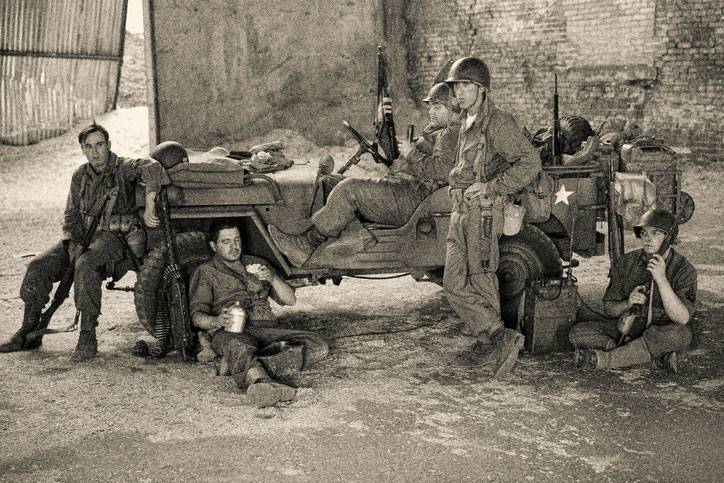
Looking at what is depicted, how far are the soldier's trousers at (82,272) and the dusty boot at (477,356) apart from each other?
2476 millimetres

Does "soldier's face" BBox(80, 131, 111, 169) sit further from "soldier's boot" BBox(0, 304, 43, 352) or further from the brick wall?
the brick wall

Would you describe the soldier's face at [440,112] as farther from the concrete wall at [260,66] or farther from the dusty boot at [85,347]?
the concrete wall at [260,66]

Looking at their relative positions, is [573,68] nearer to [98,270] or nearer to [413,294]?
[413,294]

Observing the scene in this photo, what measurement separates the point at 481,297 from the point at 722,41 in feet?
24.2

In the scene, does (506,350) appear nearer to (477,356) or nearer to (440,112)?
(477,356)

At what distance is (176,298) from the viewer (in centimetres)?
552

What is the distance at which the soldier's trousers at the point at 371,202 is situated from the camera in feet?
19.3

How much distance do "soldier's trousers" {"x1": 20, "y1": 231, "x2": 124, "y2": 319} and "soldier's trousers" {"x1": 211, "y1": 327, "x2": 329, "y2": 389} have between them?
930mm

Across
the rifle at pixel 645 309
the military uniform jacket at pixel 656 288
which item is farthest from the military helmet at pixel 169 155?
the rifle at pixel 645 309

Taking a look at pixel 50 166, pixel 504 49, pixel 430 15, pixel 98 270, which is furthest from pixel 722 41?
pixel 50 166

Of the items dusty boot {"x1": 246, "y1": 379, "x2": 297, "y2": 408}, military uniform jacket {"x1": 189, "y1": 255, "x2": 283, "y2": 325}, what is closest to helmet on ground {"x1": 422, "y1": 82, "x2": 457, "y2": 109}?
military uniform jacket {"x1": 189, "y1": 255, "x2": 283, "y2": 325}

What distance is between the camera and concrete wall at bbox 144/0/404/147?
12.5 metres

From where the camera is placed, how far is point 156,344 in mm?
5789

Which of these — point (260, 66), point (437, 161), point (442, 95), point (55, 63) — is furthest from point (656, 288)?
point (55, 63)
